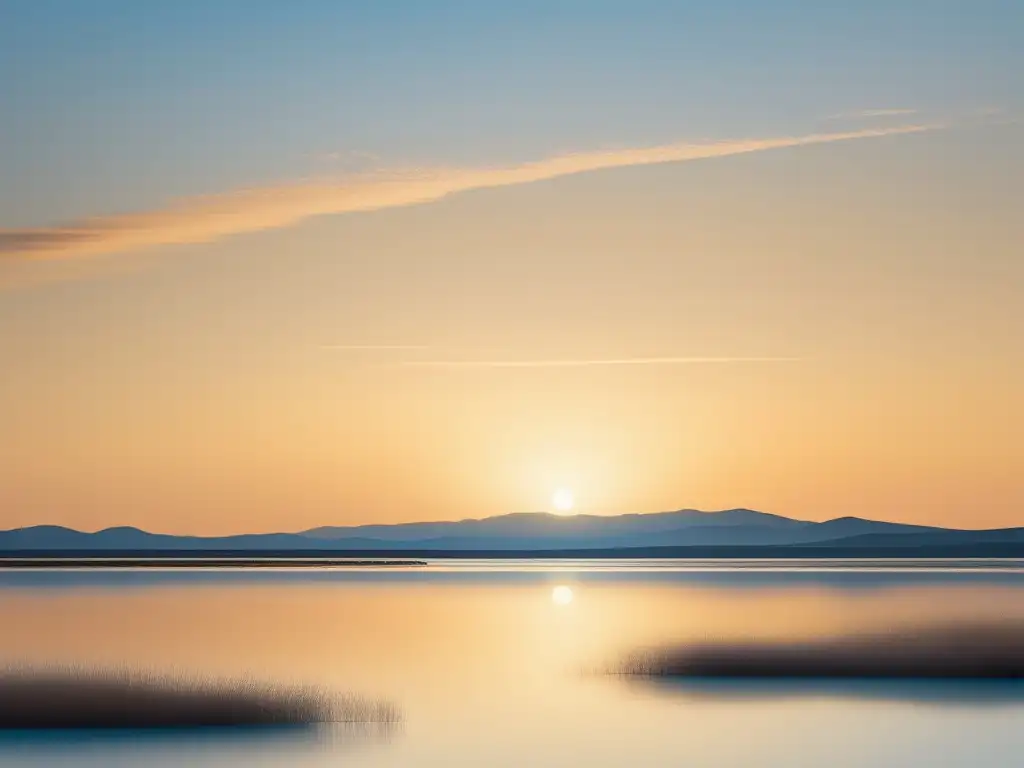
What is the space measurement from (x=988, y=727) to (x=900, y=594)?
156 ft

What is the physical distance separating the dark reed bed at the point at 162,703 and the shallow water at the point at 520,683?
3.23 feet

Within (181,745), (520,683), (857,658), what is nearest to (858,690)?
(857,658)

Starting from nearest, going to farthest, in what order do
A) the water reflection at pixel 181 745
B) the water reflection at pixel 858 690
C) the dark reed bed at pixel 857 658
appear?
the water reflection at pixel 181 745 < the water reflection at pixel 858 690 < the dark reed bed at pixel 857 658

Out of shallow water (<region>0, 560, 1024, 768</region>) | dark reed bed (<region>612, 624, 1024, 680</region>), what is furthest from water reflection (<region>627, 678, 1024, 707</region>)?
dark reed bed (<region>612, 624, 1024, 680</region>)

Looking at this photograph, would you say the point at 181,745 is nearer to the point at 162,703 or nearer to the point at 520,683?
the point at 162,703

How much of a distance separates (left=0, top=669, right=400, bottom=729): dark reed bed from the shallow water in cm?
98

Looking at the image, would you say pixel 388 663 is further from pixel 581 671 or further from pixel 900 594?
pixel 900 594

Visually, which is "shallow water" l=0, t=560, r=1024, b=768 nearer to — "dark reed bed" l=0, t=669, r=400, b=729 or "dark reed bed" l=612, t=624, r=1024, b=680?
"dark reed bed" l=0, t=669, r=400, b=729

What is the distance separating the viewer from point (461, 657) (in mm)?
44438

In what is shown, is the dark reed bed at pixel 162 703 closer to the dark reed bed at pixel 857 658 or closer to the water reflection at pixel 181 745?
the water reflection at pixel 181 745

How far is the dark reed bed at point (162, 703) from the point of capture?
2827 cm

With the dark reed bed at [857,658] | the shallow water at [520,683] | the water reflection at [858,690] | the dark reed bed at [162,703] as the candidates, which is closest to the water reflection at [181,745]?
the shallow water at [520,683]

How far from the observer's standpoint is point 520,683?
38.1m

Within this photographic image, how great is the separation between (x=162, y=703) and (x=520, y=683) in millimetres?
10226
